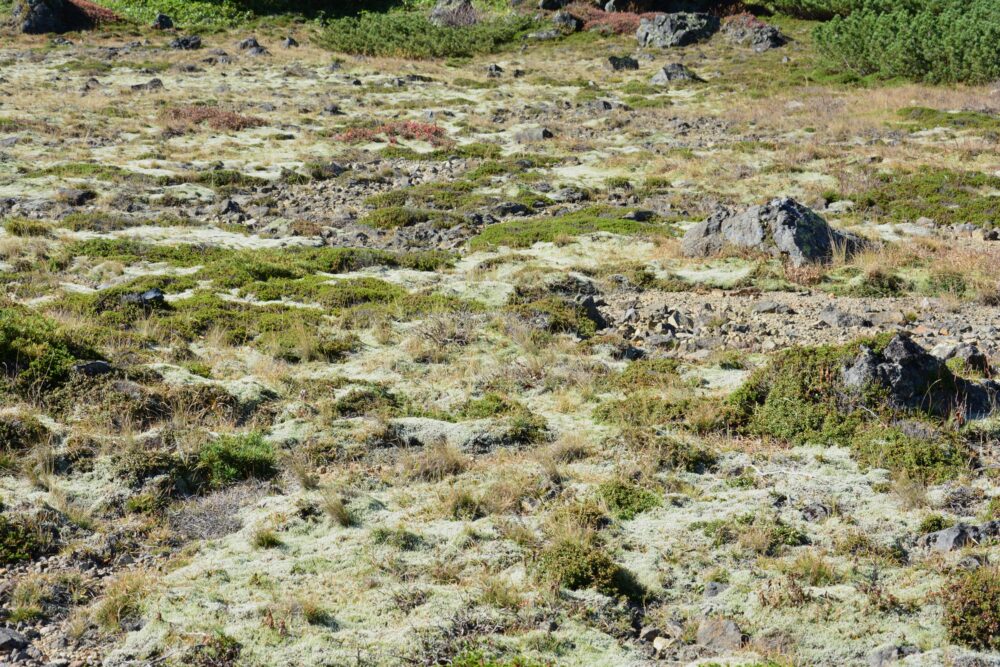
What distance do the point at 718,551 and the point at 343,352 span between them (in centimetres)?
794

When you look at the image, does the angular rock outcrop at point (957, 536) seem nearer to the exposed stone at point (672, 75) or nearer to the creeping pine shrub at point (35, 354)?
the creeping pine shrub at point (35, 354)

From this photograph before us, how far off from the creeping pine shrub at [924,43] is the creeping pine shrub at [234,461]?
43506 millimetres

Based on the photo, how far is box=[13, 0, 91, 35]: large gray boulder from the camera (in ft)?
197

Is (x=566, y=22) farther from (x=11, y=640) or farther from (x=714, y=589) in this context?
(x=11, y=640)

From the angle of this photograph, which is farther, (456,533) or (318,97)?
(318,97)

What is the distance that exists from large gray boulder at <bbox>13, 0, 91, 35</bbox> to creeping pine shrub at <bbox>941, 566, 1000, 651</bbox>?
70.1m

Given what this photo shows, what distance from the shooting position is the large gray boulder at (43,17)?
6006 cm

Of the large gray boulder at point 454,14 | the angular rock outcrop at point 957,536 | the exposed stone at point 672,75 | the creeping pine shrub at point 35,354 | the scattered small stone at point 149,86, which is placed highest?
the large gray boulder at point 454,14

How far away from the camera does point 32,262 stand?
18297 mm

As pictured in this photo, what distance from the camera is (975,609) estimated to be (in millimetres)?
6816

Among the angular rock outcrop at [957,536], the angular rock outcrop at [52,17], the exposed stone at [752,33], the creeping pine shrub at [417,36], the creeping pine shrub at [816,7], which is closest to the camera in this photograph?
the angular rock outcrop at [957,536]

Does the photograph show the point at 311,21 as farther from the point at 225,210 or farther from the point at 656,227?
the point at 656,227

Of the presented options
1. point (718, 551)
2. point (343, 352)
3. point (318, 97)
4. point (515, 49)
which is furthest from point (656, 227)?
point (515, 49)

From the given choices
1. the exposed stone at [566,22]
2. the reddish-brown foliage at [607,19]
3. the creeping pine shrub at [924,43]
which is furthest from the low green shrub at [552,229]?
the exposed stone at [566,22]
